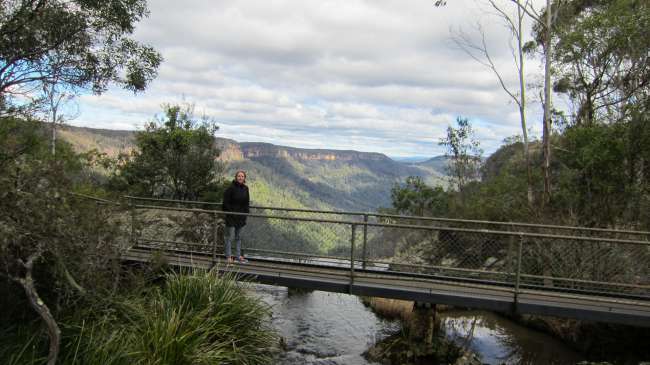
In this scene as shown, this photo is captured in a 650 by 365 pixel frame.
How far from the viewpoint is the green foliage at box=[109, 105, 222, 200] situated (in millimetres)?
24500

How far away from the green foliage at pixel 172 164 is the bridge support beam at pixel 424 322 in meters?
16.5

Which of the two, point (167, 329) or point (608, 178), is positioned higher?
point (608, 178)

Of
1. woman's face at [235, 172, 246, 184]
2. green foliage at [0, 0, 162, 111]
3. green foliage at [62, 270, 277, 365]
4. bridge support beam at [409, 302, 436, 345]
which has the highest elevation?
green foliage at [0, 0, 162, 111]

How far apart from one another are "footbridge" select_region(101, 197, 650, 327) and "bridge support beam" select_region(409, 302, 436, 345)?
0.67 m

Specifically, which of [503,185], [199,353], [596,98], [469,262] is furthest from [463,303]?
[596,98]

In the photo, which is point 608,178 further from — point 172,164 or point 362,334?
point 172,164

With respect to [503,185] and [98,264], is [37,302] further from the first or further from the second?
[503,185]

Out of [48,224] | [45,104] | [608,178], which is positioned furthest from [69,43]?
[608,178]

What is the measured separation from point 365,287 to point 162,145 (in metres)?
18.7

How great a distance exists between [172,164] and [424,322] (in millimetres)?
18083

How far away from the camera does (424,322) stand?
9.48 meters

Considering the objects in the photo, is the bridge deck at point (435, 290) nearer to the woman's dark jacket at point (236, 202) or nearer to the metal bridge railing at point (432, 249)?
the metal bridge railing at point (432, 249)

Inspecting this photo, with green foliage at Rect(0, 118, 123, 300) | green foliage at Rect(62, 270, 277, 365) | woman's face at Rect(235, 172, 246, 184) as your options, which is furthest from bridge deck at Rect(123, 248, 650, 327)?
green foliage at Rect(0, 118, 123, 300)

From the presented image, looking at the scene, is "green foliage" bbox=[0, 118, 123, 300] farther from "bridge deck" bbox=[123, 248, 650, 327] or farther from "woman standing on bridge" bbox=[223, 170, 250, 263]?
"woman standing on bridge" bbox=[223, 170, 250, 263]
